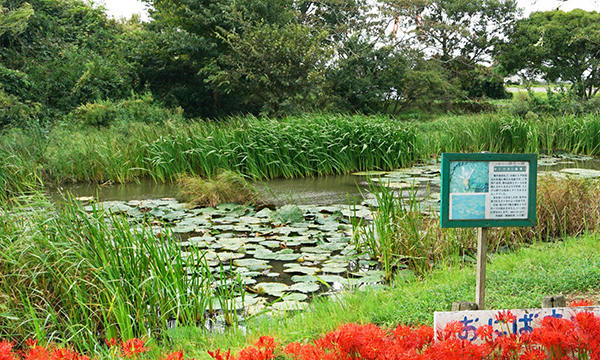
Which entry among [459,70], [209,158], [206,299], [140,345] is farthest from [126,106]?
[459,70]

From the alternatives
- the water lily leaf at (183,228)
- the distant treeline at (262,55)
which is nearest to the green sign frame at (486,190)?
the water lily leaf at (183,228)

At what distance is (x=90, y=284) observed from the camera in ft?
10.4

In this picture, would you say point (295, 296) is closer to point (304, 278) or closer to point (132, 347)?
point (304, 278)

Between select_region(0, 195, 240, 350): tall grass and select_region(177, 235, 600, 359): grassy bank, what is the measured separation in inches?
11.5

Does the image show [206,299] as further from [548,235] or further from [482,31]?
[482,31]

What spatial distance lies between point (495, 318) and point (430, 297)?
86 cm

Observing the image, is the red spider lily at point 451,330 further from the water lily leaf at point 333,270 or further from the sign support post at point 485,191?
the water lily leaf at point 333,270

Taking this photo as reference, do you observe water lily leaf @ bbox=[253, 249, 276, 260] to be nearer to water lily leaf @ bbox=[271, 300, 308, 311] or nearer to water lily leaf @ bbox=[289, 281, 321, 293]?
water lily leaf @ bbox=[289, 281, 321, 293]

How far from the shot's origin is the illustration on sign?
2.50 metres

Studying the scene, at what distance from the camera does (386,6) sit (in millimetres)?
20391

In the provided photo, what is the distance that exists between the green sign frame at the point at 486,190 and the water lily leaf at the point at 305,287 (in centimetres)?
148

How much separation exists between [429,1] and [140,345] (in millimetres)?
21747

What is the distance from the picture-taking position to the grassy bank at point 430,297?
278 cm

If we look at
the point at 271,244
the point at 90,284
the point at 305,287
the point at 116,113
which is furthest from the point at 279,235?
the point at 116,113
